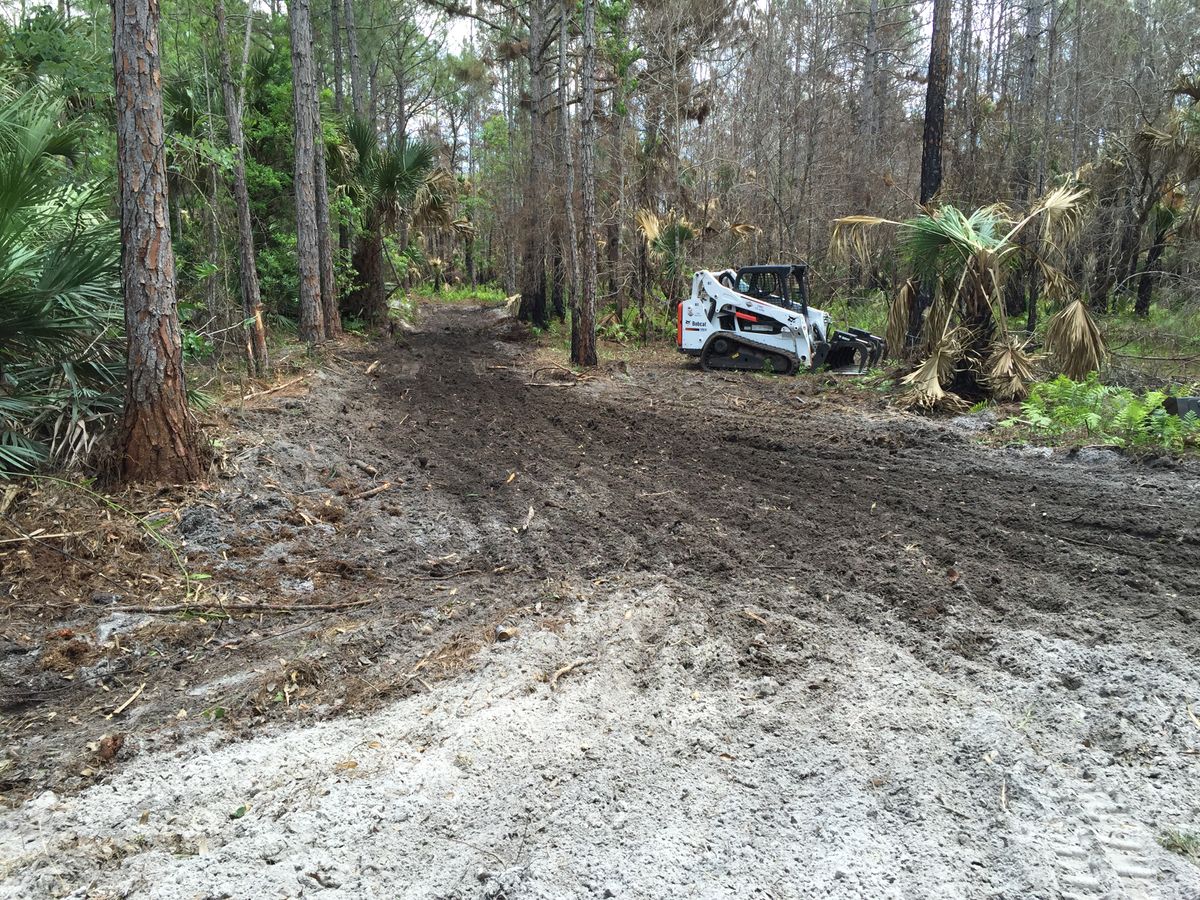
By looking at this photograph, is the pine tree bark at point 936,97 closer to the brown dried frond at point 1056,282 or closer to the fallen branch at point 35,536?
the brown dried frond at point 1056,282

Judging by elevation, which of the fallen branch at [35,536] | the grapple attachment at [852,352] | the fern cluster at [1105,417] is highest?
the grapple attachment at [852,352]

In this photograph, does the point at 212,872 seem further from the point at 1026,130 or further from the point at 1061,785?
the point at 1026,130

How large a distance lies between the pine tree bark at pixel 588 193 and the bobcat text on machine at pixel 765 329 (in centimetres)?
199

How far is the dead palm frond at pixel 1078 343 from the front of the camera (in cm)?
971

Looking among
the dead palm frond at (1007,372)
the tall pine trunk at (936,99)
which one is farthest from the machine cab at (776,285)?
the dead palm frond at (1007,372)

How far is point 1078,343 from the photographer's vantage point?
31.9ft

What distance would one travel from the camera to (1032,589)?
4.64m

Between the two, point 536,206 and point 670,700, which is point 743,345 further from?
point 670,700

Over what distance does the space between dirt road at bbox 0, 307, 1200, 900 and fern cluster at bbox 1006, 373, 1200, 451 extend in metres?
0.84

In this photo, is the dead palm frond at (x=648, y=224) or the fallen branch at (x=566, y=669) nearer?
the fallen branch at (x=566, y=669)

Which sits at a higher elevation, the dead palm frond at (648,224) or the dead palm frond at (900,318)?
the dead palm frond at (648,224)

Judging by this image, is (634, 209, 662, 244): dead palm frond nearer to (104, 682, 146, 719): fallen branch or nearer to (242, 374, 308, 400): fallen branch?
(242, 374, 308, 400): fallen branch

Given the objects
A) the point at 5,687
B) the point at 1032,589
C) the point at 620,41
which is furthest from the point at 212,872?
the point at 620,41

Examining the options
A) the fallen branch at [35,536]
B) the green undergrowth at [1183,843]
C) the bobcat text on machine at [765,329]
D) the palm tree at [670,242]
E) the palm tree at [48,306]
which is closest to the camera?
the green undergrowth at [1183,843]
